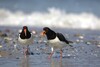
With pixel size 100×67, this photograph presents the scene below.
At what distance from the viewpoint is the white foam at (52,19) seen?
29103mm

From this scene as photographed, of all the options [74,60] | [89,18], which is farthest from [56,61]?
[89,18]

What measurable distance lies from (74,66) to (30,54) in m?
2.50

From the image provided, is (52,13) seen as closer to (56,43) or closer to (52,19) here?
(52,19)

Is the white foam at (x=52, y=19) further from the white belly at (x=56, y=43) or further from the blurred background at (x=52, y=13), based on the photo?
the white belly at (x=56, y=43)

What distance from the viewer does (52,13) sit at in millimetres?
32281

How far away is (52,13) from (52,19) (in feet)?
Answer: 5.96

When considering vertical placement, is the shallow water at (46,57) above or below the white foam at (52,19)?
below

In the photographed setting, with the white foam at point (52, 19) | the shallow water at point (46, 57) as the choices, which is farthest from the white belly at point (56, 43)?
the white foam at point (52, 19)

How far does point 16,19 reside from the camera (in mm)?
32312

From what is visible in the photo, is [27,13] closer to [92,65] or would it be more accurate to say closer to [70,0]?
[70,0]

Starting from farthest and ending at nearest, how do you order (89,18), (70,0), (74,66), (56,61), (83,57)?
(70,0)
(89,18)
(83,57)
(56,61)
(74,66)

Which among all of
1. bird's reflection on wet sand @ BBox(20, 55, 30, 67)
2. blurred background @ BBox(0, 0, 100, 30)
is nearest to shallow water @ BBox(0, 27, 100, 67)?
bird's reflection on wet sand @ BBox(20, 55, 30, 67)

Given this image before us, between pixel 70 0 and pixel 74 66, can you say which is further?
pixel 70 0

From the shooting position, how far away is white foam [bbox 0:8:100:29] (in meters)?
29.1
